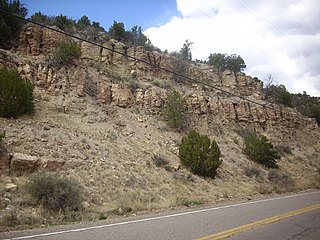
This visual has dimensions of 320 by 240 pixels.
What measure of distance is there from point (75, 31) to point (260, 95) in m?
27.8

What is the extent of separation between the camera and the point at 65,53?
77.0ft

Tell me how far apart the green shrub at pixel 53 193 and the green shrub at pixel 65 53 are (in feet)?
49.8

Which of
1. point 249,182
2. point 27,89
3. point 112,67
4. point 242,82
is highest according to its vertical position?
point 242,82

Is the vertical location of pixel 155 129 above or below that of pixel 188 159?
above

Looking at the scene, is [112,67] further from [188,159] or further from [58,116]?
[188,159]

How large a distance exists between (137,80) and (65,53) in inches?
320

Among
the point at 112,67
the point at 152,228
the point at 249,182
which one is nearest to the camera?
the point at 152,228

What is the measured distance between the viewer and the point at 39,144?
14.5m

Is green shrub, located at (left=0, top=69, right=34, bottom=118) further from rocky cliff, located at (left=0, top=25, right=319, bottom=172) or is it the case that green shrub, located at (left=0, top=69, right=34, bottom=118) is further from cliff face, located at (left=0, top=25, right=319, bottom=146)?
cliff face, located at (left=0, top=25, right=319, bottom=146)

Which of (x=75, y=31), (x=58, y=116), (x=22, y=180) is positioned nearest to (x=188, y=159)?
(x=58, y=116)

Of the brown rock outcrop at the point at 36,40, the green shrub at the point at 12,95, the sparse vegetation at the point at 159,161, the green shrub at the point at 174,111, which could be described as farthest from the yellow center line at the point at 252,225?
the brown rock outcrop at the point at 36,40

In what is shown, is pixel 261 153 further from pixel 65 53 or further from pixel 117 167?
pixel 65 53

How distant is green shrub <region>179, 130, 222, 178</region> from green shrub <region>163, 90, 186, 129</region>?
459 centimetres

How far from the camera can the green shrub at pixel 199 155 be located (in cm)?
1914
